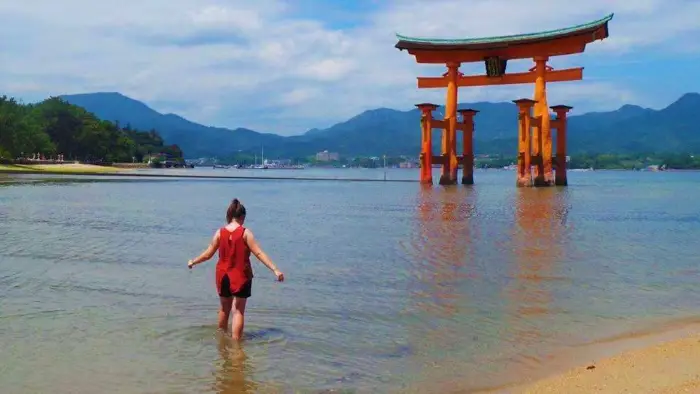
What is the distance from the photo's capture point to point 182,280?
11.3 meters

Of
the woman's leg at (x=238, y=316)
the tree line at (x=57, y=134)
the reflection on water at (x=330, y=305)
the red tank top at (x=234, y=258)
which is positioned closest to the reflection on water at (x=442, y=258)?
the reflection on water at (x=330, y=305)

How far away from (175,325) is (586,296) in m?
5.64

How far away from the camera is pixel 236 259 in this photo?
7.31 m

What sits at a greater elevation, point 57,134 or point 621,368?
point 57,134

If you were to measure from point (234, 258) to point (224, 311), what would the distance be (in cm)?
74

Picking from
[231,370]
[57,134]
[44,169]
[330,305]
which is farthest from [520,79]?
[57,134]

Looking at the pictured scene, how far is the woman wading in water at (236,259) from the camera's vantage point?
23.8 feet

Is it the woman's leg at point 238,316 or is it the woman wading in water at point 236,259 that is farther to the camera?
the woman's leg at point 238,316

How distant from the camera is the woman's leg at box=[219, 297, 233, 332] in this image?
7.61m

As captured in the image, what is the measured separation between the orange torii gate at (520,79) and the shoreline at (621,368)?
41.5 metres

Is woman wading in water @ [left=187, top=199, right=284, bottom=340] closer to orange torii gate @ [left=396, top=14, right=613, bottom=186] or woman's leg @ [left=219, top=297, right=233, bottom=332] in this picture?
woman's leg @ [left=219, top=297, right=233, bottom=332]

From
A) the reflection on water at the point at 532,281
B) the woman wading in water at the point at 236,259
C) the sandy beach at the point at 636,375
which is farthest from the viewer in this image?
the reflection on water at the point at 532,281

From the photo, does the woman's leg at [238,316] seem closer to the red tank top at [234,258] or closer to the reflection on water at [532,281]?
the red tank top at [234,258]

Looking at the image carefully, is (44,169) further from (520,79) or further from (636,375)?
(636,375)
